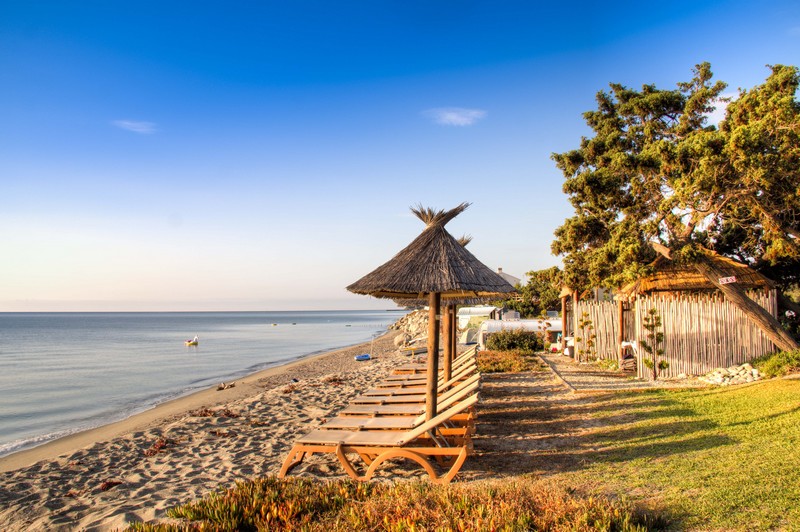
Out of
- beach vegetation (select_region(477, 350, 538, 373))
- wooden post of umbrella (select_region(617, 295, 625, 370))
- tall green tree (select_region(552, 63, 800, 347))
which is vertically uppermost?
tall green tree (select_region(552, 63, 800, 347))

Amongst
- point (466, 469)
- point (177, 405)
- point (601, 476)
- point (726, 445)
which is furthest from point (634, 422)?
point (177, 405)

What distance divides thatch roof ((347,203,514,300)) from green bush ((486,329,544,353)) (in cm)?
1186

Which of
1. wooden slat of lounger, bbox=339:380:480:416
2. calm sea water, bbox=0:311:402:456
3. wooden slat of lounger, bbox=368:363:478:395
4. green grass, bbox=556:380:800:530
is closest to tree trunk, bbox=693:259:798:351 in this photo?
green grass, bbox=556:380:800:530

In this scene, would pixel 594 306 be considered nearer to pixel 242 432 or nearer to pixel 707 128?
pixel 707 128

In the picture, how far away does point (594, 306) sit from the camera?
14.2m

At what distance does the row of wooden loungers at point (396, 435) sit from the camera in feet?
16.8

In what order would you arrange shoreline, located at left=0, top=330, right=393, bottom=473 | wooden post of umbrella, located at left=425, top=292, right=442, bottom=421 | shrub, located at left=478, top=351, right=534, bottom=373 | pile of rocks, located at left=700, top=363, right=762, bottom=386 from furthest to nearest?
shrub, located at left=478, top=351, right=534, bottom=373 → pile of rocks, located at left=700, top=363, right=762, bottom=386 → shoreline, located at left=0, top=330, right=393, bottom=473 → wooden post of umbrella, located at left=425, top=292, right=442, bottom=421

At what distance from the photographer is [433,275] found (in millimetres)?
5918

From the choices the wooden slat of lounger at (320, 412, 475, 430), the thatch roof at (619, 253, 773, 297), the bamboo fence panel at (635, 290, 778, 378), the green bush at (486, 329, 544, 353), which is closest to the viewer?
the wooden slat of lounger at (320, 412, 475, 430)

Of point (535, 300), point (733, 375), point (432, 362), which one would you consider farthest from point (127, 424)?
point (535, 300)

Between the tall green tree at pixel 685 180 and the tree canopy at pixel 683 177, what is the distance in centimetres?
2

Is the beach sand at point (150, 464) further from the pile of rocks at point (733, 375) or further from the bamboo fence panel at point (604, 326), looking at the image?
the pile of rocks at point (733, 375)

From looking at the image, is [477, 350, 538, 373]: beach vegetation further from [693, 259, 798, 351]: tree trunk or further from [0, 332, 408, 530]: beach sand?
[693, 259, 798, 351]: tree trunk

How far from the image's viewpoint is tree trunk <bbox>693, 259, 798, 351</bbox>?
32.7 ft
